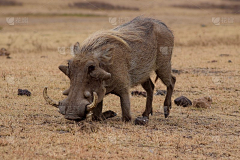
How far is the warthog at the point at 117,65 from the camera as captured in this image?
6.08 m

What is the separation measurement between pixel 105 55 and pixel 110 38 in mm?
487

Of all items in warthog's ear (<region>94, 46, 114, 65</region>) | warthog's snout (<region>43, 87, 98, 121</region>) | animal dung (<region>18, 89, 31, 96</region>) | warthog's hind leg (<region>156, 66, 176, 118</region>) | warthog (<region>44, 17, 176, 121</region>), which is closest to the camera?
warthog's snout (<region>43, 87, 98, 121</region>)

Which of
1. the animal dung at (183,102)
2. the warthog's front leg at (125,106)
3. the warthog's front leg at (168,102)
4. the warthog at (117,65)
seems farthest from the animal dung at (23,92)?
the animal dung at (183,102)

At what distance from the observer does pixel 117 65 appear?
681 cm

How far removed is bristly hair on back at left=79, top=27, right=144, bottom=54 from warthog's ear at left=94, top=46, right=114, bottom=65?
17 centimetres

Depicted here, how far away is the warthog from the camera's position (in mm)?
6082

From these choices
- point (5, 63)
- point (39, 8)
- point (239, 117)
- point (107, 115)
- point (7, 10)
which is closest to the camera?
point (107, 115)

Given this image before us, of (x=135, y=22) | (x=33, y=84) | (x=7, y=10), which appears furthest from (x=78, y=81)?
(x=7, y=10)

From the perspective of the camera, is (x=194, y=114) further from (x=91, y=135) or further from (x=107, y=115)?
(x=91, y=135)

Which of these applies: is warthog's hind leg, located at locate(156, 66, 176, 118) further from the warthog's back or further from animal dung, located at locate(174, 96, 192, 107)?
animal dung, located at locate(174, 96, 192, 107)

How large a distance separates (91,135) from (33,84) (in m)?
4.86

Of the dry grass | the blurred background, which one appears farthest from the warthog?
the blurred background

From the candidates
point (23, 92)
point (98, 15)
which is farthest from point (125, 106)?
point (98, 15)

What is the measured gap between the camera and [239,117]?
309 inches
